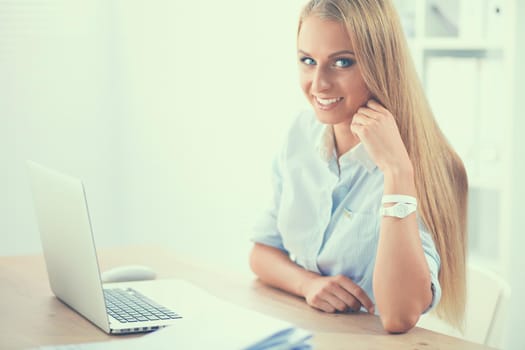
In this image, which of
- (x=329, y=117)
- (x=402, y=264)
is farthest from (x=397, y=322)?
(x=329, y=117)

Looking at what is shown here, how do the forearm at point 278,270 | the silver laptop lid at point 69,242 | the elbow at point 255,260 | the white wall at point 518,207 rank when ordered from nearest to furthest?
the silver laptop lid at point 69,242 < the forearm at point 278,270 < the elbow at point 255,260 < the white wall at point 518,207

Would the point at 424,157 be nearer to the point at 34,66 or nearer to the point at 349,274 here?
the point at 349,274

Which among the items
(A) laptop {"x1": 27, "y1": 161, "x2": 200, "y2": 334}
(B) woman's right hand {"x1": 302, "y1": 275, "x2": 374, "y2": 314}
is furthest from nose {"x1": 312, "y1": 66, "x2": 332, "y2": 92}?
(A) laptop {"x1": 27, "y1": 161, "x2": 200, "y2": 334}

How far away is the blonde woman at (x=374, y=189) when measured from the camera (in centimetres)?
155

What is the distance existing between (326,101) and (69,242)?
565 millimetres

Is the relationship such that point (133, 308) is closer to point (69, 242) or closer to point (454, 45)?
point (69, 242)

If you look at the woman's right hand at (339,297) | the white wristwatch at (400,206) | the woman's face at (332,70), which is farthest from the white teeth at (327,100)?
the woman's right hand at (339,297)

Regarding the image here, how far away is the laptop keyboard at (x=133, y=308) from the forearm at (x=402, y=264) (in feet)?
1.25

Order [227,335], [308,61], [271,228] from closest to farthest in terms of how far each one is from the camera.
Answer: [227,335]
[308,61]
[271,228]

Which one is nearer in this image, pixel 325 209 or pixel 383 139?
pixel 383 139

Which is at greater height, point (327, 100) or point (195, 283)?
point (327, 100)

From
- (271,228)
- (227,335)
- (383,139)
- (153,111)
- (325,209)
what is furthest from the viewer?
(153,111)

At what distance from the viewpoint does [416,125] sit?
1682mm

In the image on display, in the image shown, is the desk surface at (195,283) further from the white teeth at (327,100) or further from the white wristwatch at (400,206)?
the white teeth at (327,100)
